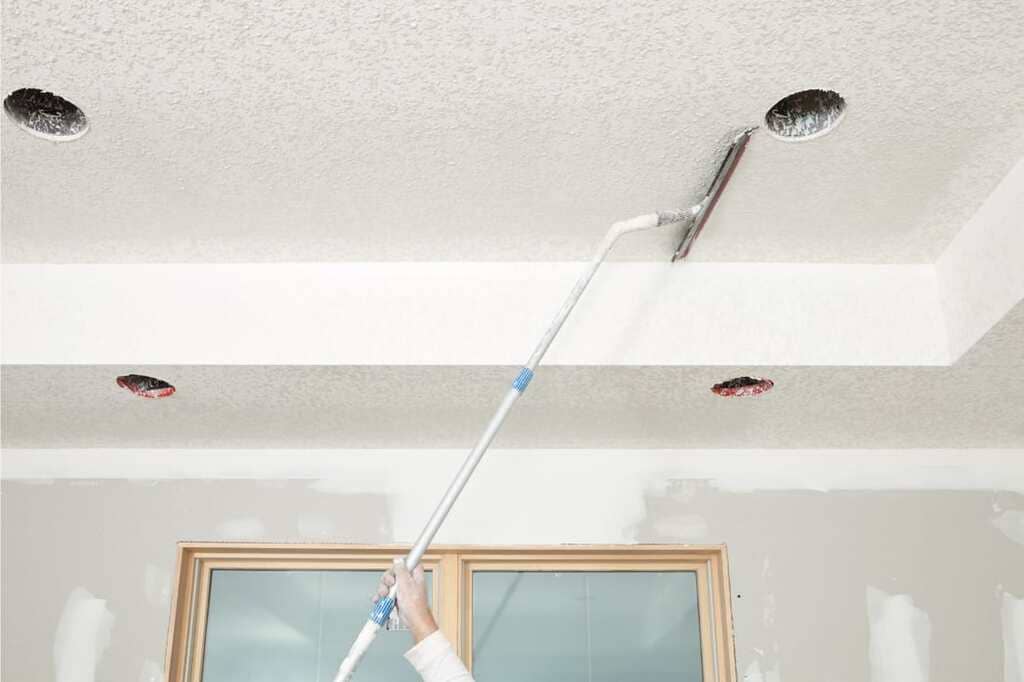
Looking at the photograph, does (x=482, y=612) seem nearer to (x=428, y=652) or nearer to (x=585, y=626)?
(x=585, y=626)

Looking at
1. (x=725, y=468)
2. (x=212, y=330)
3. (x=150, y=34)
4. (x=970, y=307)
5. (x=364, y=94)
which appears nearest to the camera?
(x=150, y=34)

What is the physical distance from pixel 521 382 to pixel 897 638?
1502mm

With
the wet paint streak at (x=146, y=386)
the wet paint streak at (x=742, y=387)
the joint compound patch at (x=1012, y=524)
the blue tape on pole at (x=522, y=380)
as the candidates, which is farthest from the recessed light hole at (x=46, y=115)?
the joint compound patch at (x=1012, y=524)

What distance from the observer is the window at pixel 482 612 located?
2.80 metres

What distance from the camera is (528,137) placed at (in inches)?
78.8

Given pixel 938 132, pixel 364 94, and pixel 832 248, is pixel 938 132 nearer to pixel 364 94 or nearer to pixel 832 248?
pixel 832 248

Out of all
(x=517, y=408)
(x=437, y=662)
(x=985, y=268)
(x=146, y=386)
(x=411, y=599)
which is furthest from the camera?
(x=517, y=408)

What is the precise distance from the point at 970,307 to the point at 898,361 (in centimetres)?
21

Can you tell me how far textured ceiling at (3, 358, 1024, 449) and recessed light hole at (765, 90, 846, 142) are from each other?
65cm

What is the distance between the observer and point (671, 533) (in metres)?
2.89

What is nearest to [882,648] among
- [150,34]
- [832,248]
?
[832,248]

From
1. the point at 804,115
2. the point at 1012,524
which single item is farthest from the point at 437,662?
the point at 1012,524

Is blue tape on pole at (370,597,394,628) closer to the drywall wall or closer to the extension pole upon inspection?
the extension pole

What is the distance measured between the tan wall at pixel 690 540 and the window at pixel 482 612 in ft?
0.19
